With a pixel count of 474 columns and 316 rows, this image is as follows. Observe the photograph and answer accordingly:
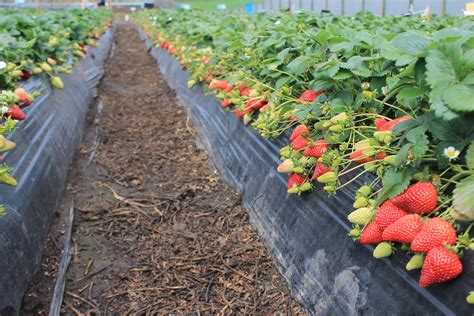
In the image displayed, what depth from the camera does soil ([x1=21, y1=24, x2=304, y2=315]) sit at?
2668 millimetres

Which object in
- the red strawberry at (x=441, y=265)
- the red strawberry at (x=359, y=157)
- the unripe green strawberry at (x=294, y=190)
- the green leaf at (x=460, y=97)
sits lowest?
the unripe green strawberry at (x=294, y=190)

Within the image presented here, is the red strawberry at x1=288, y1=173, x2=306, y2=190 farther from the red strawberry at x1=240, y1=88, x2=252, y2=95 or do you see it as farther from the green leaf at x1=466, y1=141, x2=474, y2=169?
the red strawberry at x1=240, y1=88, x2=252, y2=95

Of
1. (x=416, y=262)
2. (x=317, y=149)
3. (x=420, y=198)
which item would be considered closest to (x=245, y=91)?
(x=317, y=149)

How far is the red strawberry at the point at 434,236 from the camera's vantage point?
1549 millimetres

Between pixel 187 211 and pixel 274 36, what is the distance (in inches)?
52.9

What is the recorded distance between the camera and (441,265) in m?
1.51

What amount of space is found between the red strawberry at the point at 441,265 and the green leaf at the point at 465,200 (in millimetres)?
114

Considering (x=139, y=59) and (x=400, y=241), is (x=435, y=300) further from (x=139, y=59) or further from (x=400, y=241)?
(x=139, y=59)

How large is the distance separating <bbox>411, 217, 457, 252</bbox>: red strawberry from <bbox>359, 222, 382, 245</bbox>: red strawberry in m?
0.23

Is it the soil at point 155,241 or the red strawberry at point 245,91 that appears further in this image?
the red strawberry at point 245,91

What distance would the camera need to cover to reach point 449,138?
5.82 feet

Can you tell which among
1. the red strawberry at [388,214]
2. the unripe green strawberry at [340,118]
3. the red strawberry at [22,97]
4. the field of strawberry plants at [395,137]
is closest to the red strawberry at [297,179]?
the field of strawberry plants at [395,137]

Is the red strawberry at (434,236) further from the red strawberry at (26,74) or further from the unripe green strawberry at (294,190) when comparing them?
the red strawberry at (26,74)

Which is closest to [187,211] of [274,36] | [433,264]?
[274,36]
